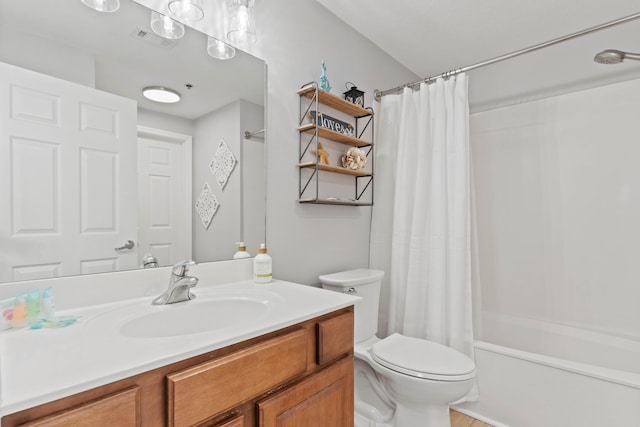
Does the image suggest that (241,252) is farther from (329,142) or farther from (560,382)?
(560,382)

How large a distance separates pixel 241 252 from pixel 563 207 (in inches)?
82.4

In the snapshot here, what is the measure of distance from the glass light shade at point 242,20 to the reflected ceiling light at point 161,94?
0.36 metres

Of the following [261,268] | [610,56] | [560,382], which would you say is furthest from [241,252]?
[610,56]

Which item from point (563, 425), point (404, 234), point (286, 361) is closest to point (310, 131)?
point (404, 234)

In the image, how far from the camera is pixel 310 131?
1.74 m

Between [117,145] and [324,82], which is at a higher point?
[324,82]

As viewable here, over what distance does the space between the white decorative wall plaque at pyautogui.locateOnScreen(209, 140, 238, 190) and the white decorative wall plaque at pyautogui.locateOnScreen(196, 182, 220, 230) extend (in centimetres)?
6

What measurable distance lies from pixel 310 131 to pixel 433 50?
1.28 m

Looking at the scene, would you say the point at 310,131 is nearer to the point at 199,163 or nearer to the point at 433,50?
the point at 199,163

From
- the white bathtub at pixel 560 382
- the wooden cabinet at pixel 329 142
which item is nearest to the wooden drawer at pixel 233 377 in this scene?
the wooden cabinet at pixel 329 142

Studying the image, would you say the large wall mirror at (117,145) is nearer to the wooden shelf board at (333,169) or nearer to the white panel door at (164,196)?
the white panel door at (164,196)

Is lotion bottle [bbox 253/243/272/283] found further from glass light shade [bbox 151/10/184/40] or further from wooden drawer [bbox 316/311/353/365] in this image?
glass light shade [bbox 151/10/184/40]

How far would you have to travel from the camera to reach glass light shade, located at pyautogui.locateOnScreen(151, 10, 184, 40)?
46.8 inches

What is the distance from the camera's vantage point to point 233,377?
2.60 ft
